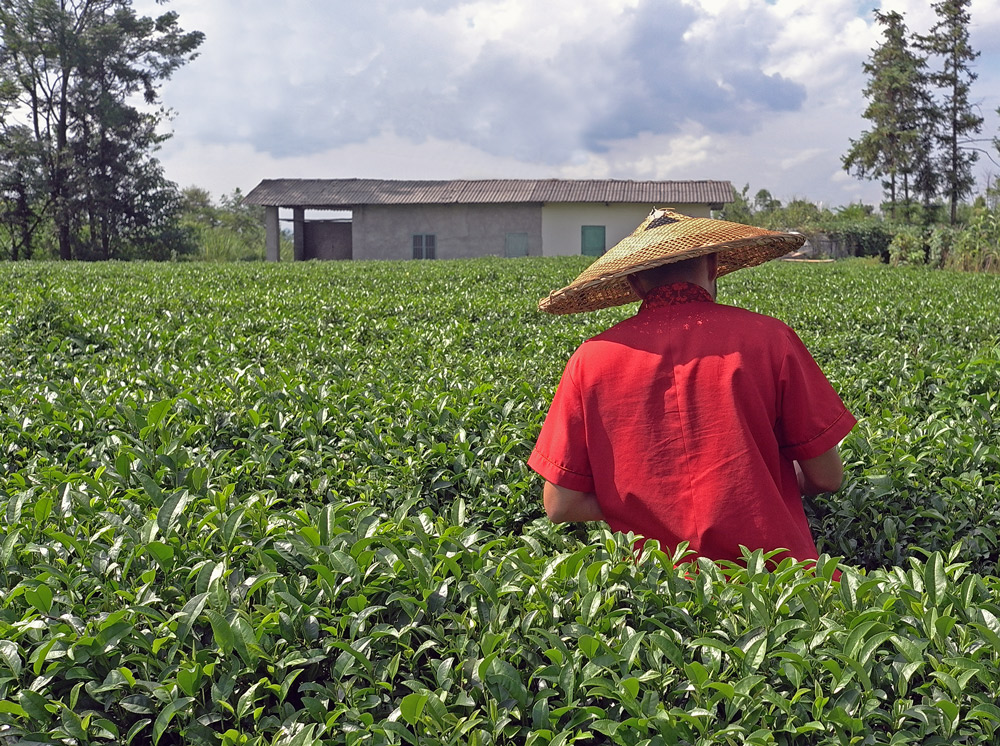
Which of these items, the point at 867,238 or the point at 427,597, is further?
the point at 867,238

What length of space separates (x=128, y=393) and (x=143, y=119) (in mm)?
31849

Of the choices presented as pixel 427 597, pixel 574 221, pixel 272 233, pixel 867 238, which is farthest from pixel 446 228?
pixel 427 597

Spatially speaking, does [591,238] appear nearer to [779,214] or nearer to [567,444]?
[779,214]

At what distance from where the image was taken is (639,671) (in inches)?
67.3

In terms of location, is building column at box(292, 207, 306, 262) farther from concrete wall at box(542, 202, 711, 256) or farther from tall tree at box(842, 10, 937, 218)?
tall tree at box(842, 10, 937, 218)

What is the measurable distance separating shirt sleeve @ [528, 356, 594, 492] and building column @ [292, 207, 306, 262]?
29704 millimetres

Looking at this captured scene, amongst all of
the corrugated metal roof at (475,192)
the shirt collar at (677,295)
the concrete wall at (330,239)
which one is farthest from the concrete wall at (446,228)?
the shirt collar at (677,295)

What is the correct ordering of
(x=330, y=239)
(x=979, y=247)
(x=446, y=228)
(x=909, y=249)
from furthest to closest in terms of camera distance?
(x=330, y=239) → (x=446, y=228) → (x=909, y=249) → (x=979, y=247)

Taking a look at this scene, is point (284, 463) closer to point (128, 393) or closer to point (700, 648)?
point (128, 393)

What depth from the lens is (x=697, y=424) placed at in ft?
7.76

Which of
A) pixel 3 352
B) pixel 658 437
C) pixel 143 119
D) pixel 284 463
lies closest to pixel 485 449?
pixel 284 463

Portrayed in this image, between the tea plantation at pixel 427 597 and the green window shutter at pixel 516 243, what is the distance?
2648 cm

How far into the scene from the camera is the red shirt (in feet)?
7.65

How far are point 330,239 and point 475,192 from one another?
587 cm
